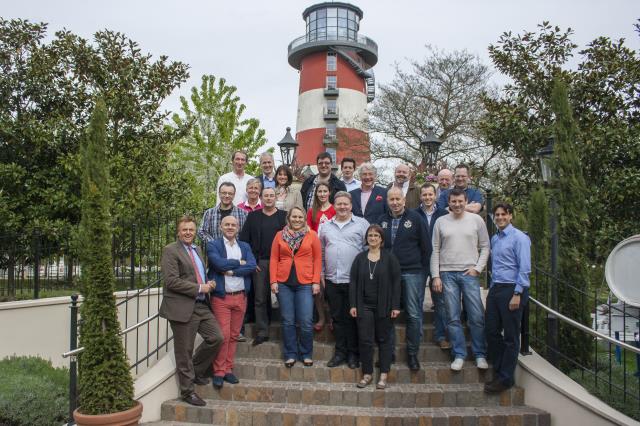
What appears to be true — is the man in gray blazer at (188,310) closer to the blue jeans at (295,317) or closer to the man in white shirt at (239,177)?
the blue jeans at (295,317)

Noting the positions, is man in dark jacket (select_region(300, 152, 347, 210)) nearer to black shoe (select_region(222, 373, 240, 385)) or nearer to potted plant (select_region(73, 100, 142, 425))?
black shoe (select_region(222, 373, 240, 385))

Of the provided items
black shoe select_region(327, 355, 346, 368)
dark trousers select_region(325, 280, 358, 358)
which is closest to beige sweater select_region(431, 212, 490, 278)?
dark trousers select_region(325, 280, 358, 358)

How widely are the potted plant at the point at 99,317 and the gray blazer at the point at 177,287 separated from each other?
0.52 metres

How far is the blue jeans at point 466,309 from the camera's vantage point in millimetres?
5055

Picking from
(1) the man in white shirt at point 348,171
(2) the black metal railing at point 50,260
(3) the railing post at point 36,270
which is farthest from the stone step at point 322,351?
(3) the railing post at point 36,270

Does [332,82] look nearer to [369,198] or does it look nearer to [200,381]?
[369,198]

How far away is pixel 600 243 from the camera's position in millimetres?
8273

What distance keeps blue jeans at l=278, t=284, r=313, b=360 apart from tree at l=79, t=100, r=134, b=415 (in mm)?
1604

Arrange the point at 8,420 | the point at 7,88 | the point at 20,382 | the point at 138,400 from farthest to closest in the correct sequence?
the point at 7,88 < the point at 20,382 < the point at 8,420 < the point at 138,400

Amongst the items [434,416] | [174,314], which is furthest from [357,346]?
[174,314]

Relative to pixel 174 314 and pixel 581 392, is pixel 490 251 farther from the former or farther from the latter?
pixel 174 314

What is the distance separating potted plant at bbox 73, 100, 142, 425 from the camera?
13.6ft

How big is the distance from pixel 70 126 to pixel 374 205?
6394mm

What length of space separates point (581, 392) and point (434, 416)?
1327 mm
